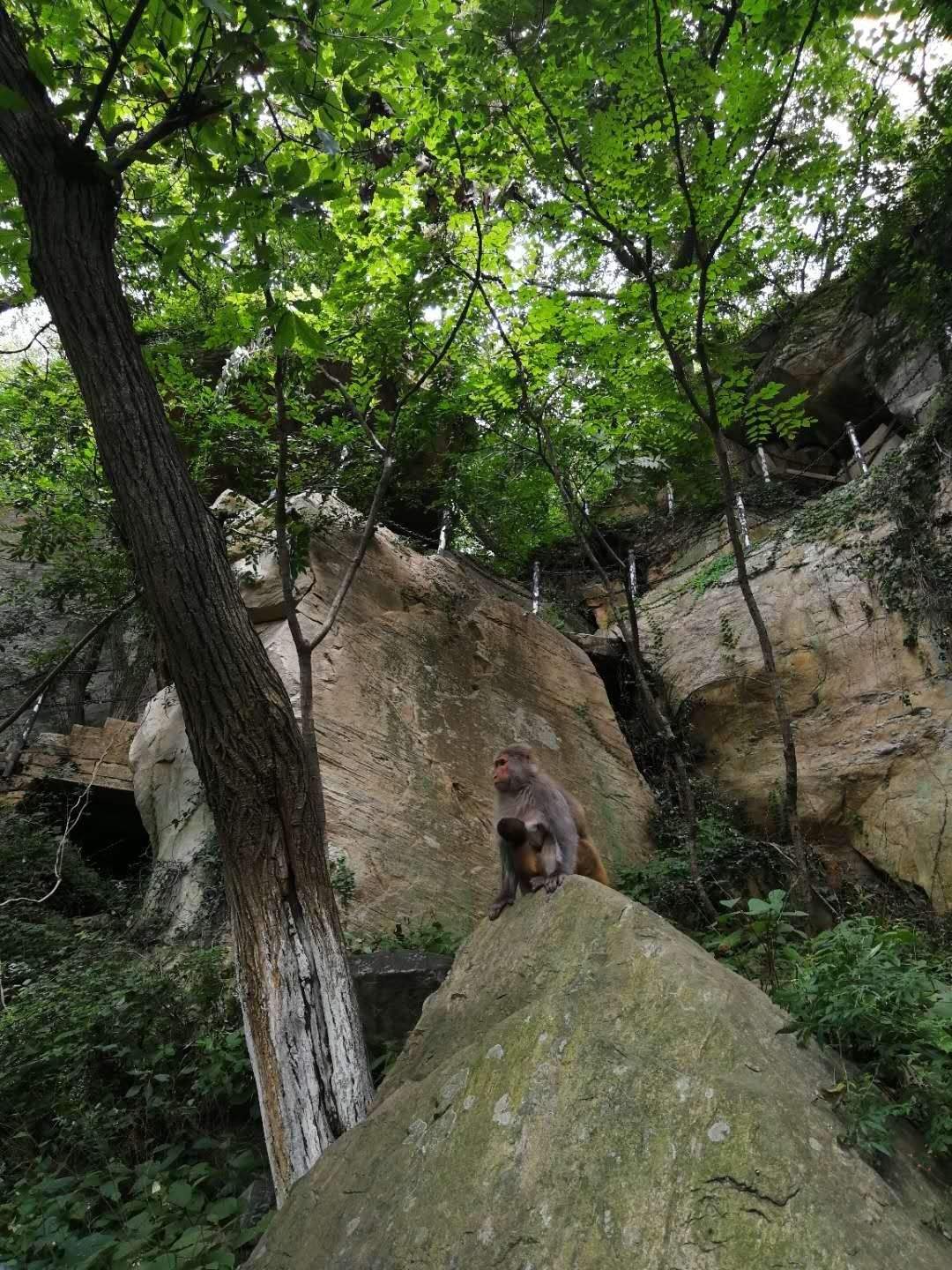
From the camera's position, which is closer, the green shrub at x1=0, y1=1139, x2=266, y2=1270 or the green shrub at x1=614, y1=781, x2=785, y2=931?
the green shrub at x1=0, y1=1139, x2=266, y2=1270

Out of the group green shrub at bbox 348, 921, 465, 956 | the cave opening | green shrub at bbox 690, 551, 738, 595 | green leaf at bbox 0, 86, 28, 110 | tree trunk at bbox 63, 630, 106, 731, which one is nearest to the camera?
green leaf at bbox 0, 86, 28, 110

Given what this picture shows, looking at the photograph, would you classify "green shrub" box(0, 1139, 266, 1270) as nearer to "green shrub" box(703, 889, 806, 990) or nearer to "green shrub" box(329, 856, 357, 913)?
"green shrub" box(329, 856, 357, 913)

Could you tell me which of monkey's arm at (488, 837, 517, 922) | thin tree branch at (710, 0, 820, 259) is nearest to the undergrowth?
monkey's arm at (488, 837, 517, 922)

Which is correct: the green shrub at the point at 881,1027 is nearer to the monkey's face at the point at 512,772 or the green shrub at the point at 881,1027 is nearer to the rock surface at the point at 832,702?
the monkey's face at the point at 512,772

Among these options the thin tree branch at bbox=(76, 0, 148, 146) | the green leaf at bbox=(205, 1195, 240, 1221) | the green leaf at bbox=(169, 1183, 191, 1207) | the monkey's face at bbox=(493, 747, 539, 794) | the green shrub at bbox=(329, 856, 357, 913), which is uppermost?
the thin tree branch at bbox=(76, 0, 148, 146)

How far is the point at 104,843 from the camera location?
31.4ft

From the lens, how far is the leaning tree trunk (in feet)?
10.7

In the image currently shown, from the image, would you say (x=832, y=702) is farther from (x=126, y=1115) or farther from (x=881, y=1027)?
(x=126, y=1115)

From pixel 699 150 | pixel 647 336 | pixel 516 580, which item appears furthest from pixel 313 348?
pixel 516 580

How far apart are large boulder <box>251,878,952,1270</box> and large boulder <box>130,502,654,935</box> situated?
10.3 ft

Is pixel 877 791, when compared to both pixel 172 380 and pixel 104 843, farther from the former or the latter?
pixel 104 843

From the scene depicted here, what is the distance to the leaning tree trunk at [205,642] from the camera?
327 centimetres

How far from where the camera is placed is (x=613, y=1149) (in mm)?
2328

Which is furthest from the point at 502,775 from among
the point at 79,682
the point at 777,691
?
the point at 79,682
